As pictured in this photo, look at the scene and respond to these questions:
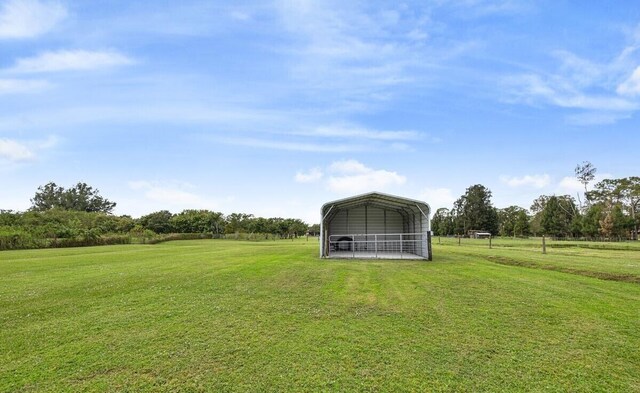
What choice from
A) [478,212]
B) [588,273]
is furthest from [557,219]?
[588,273]

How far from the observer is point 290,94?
22688 millimetres

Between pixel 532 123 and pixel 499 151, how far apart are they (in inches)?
144

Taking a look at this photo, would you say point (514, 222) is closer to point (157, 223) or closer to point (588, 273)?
point (157, 223)

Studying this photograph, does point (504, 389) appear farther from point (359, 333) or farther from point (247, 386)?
point (247, 386)

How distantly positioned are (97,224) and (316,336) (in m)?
63.8

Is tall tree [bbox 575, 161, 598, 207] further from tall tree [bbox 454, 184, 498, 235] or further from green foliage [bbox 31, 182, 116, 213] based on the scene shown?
green foliage [bbox 31, 182, 116, 213]

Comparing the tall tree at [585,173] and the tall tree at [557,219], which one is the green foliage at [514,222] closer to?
the tall tree at [557,219]

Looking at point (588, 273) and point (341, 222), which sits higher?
point (341, 222)

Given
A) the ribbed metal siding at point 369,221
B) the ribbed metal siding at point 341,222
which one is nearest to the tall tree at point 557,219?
the ribbed metal siding at point 369,221

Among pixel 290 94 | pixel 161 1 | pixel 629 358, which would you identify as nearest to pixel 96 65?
pixel 161 1

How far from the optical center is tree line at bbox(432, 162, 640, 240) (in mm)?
56541

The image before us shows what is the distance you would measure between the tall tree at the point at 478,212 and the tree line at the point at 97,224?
132ft

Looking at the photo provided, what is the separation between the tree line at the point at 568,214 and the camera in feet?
186

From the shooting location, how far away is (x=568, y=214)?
2810 inches
